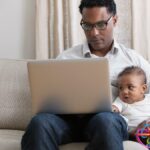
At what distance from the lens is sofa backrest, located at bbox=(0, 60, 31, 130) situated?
6.33 ft

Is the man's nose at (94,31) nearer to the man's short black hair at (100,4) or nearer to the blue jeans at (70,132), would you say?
the man's short black hair at (100,4)

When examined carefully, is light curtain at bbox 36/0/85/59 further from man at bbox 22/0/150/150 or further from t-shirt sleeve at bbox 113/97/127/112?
t-shirt sleeve at bbox 113/97/127/112

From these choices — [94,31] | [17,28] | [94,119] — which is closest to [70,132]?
[94,119]

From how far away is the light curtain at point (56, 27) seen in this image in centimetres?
235

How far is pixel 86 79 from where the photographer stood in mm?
1344

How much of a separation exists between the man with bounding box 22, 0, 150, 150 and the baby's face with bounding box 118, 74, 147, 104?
0.13 metres

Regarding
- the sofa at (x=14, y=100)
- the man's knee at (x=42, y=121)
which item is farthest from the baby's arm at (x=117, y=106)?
the sofa at (x=14, y=100)

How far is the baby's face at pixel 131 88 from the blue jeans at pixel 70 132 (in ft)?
0.77

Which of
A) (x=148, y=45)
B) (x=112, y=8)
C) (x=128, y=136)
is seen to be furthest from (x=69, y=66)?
(x=148, y=45)

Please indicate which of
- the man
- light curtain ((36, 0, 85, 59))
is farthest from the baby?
light curtain ((36, 0, 85, 59))

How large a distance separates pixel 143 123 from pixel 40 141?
0.55m

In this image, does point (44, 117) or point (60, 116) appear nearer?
point (44, 117)

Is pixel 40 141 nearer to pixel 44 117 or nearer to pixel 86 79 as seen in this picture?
pixel 44 117

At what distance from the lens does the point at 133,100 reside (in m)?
1.69
